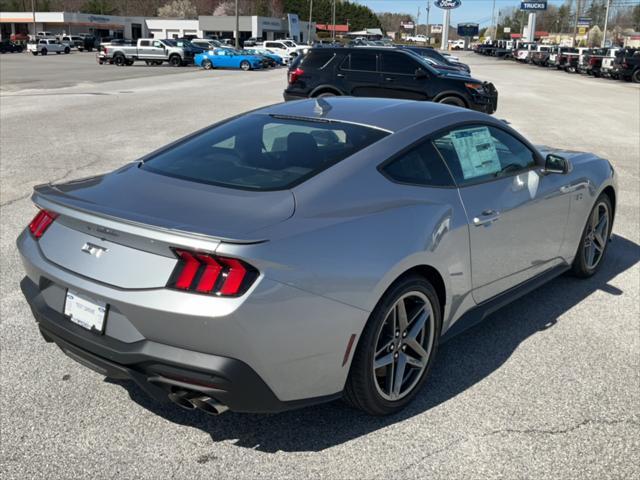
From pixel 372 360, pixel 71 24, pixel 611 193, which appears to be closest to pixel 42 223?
pixel 372 360

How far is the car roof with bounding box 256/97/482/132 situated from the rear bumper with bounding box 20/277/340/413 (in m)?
1.64

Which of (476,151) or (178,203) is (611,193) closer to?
(476,151)

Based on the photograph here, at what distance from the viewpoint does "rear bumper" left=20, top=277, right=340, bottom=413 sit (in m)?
2.56

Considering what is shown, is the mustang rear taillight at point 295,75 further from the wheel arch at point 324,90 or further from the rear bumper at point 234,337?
the rear bumper at point 234,337

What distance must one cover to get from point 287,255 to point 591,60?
1698 inches

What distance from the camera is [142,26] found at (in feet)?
342

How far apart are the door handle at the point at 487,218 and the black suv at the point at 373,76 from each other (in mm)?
12202

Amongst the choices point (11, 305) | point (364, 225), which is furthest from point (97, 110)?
point (364, 225)

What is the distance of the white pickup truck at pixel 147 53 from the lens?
44469 mm

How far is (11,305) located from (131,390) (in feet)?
5.26

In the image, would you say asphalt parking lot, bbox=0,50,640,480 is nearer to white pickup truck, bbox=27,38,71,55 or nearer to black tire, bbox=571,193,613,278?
black tire, bbox=571,193,613,278

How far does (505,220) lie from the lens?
390 cm

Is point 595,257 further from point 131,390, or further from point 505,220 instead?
point 131,390

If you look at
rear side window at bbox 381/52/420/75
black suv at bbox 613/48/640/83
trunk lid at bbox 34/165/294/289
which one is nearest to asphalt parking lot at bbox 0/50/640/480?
trunk lid at bbox 34/165/294/289
